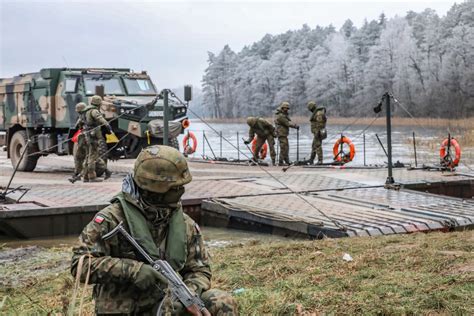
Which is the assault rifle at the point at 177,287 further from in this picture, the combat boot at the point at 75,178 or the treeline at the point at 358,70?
the treeline at the point at 358,70

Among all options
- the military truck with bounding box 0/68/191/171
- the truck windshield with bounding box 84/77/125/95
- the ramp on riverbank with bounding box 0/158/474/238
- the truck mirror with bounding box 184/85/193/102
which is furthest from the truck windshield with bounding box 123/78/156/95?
the truck mirror with bounding box 184/85/193/102

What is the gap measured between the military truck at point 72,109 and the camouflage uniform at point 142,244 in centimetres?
1058

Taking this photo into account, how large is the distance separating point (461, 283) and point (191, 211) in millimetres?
5993

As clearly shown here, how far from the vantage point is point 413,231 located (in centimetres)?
862

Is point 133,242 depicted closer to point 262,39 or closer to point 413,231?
point 413,231

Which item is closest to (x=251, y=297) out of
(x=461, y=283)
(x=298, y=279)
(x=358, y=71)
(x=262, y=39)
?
(x=298, y=279)

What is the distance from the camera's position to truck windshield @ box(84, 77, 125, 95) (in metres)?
15.8

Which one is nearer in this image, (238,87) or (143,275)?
(143,275)

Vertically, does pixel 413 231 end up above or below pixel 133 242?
below

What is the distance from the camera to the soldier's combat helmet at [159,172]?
349 centimetres

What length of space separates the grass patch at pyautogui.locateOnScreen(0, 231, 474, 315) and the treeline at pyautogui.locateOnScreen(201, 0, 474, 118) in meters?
57.9

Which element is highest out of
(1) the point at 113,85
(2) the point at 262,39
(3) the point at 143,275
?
(2) the point at 262,39

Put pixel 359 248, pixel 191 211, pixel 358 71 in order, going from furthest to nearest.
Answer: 1. pixel 358 71
2. pixel 191 211
3. pixel 359 248

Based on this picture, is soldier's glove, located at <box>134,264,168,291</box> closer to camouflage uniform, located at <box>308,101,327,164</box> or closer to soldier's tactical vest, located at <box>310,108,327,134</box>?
camouflage uniform, located at <box>308,101,327,164</box>
